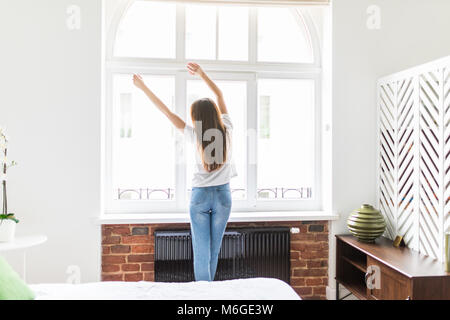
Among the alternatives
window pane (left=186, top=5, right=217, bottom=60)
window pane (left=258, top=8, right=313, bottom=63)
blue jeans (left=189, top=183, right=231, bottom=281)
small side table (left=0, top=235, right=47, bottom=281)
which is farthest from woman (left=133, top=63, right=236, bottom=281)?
small side table (left=0, top=235, right=47, bottom=281)

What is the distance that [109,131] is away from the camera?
9.23 ft

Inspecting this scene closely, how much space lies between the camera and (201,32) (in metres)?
2.91

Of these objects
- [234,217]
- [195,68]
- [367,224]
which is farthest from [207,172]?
[367,224]

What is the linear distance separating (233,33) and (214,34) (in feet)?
0.53

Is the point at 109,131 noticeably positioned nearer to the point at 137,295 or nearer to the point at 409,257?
the point at 137,295

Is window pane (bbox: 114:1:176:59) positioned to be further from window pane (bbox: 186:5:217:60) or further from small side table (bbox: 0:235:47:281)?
small side table (bbox: 0:235:47:281)

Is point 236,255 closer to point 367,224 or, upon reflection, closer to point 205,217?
point 205,217

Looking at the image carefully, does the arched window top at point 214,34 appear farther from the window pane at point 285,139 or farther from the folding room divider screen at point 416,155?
the folding room divider screen at point 416,155

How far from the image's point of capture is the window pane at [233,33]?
2914 mm

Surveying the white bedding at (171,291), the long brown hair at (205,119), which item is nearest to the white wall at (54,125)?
the long brown hair at (205,119)

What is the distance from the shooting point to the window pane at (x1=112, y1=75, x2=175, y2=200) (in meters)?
2.85

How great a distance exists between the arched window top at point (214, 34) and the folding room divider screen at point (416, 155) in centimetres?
82

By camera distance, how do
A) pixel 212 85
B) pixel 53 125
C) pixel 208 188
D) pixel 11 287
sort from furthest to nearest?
pixel 53 125, pixel 212 85, pixel 208 188, pixel 11 287
